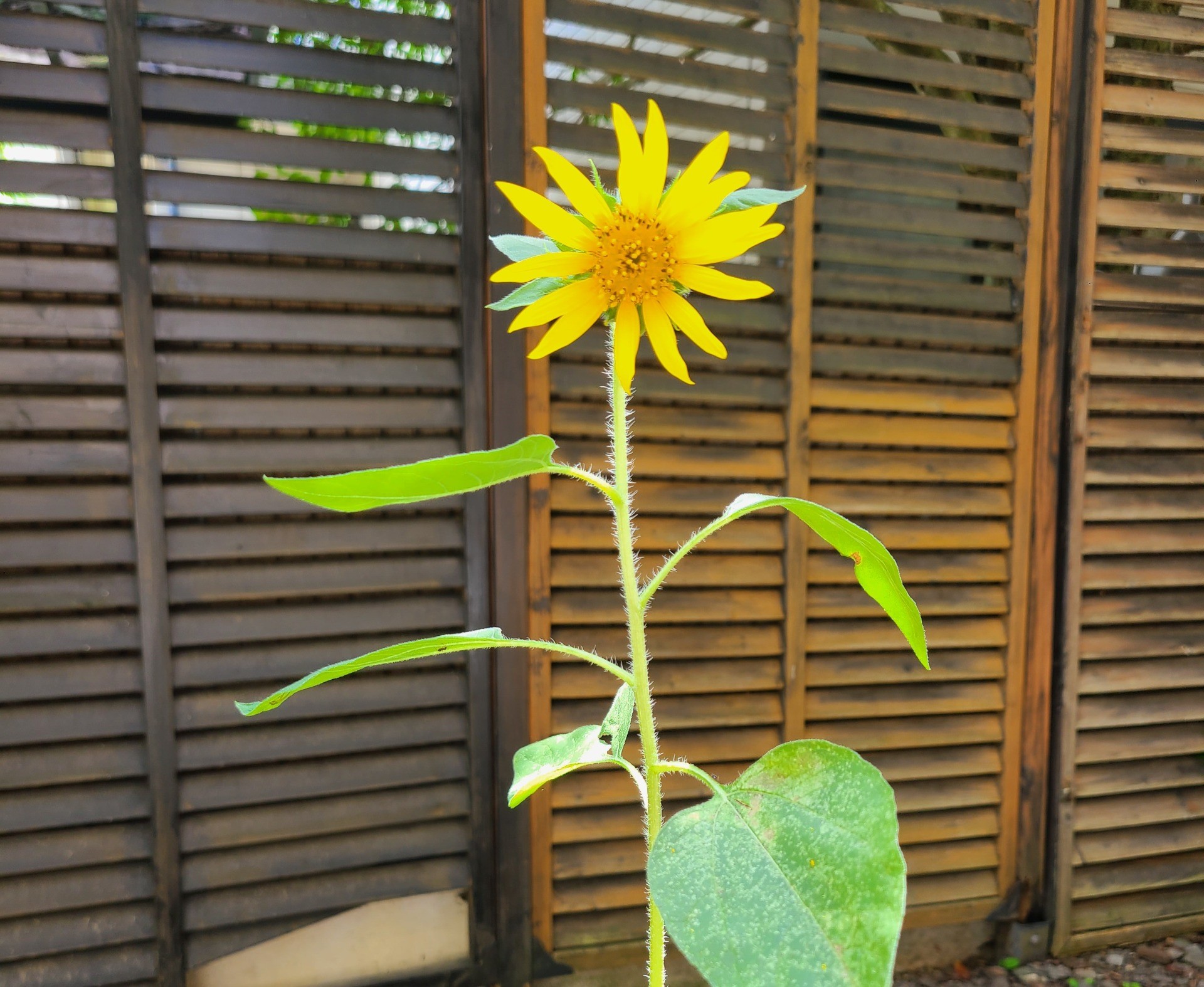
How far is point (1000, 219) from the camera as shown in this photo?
1854 millimetres

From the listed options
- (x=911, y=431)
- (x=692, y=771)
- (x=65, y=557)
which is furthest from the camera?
(x=911, y=431)

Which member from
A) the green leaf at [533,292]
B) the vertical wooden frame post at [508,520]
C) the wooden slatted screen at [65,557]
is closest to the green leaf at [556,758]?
the green leaf at [533,292]

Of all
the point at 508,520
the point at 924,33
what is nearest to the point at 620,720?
the point at 508,520

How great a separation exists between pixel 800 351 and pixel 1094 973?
5.51 ft

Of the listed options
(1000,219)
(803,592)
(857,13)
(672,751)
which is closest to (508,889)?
(672,751)

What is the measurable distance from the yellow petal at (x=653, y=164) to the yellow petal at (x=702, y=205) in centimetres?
1

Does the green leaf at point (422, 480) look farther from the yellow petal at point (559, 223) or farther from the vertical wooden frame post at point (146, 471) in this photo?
the vertical wooden frame post at point (146, 471)

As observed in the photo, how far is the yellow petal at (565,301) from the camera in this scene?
1.58 ft

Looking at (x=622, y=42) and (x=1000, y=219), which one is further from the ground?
(x=622, y=42)

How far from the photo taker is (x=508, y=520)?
161cm

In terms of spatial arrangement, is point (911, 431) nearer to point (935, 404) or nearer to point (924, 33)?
point (935, 404)

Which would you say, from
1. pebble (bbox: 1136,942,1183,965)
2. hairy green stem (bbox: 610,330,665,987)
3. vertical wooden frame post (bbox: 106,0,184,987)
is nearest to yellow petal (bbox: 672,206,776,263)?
hairy green stem (bbox: 610,330,665,987)

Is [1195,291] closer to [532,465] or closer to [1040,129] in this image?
[1040,129]

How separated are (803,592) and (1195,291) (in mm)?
1264
